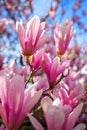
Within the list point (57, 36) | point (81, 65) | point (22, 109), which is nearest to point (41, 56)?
point (57, 36)

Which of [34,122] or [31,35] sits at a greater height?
[31,35]

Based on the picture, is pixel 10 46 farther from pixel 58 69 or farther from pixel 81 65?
pixel 58 69

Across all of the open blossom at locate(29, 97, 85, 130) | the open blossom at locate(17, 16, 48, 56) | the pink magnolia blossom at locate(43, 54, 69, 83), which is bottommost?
the open blossom at locate(29, 97, 85, 130)

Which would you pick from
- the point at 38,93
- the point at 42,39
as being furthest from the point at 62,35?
the point at 38,93

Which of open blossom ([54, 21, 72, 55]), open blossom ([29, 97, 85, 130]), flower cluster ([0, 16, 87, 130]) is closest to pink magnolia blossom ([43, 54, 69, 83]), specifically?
flower cluster ([0, 16, 87, 130])

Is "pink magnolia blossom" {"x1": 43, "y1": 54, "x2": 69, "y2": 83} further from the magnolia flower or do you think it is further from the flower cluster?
the magnolia flower

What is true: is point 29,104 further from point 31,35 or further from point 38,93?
point 31,35
